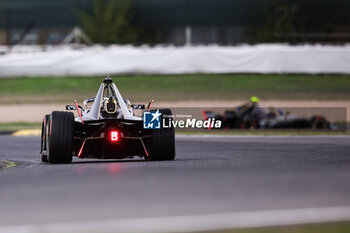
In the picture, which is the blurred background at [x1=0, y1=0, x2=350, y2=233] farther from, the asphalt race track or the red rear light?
the red rear light

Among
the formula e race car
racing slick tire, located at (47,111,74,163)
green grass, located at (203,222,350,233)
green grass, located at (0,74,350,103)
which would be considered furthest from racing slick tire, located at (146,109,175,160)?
green grass, located at (0,74,350,103)

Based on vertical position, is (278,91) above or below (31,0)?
below

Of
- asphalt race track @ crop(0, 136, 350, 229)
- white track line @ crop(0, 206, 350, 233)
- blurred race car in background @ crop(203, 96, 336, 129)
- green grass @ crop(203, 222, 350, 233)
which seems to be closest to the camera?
green grass @ crop(203, 222, 350, 233)

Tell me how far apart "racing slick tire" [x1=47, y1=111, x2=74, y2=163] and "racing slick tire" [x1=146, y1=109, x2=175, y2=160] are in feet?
4.10

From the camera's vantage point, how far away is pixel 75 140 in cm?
1402

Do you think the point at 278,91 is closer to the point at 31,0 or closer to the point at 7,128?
the point at 7,128

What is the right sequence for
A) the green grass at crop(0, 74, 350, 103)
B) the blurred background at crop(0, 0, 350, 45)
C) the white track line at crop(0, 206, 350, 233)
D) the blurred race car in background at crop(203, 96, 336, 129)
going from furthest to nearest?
the blurred background at crop(0, 0, 350, 45) < the green grass at crop(0, 74, 350, 103) < the blurred race car in background at crop(203, 96, 336, 129) < the white track line at crop(0, 206, 350, 233)

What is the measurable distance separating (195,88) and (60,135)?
2292 centimetres

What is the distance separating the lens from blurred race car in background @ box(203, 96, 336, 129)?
24594 mm

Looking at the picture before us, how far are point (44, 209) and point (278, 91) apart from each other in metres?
27.0

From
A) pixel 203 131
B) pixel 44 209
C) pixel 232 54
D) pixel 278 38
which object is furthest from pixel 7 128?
pixel 44 209

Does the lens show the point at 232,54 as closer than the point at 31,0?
Yes

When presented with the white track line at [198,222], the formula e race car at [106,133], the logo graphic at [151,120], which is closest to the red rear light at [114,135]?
the formula e race car at [106,133]

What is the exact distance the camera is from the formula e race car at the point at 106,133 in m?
13.4
